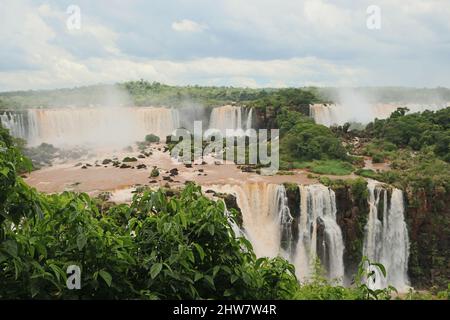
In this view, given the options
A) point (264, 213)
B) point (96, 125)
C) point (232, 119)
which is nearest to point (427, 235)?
point (264, 213)

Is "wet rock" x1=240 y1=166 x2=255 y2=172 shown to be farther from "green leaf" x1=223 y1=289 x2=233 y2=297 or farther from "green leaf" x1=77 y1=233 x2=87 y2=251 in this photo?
"green leaf" x1=77 y1=233 x2=87 y2=251

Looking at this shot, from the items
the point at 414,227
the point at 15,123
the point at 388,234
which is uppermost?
the point at 15,123

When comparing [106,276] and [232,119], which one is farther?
[232,119]

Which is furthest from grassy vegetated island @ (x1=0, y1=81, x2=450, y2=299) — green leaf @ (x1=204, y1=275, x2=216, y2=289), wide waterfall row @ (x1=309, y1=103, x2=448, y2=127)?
wide waterfall row @ (x1=309, y1=103, x2=448, y2=127)

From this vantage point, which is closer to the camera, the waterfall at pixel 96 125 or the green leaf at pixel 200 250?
the green leaf at pixel 200 250

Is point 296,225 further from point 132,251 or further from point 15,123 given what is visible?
point 15,123

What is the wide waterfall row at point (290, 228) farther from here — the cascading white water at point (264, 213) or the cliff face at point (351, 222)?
the cliff face at point (351, 222)

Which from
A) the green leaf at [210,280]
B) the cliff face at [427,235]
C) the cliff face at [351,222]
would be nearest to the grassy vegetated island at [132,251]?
the green leaf at [210,280]
